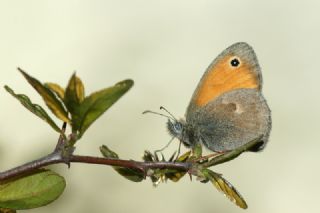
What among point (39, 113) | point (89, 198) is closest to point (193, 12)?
point (89, 198)

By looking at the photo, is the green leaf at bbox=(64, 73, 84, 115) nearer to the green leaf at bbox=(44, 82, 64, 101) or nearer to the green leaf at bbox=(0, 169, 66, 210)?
the green leaf at bbox=(44, 82, 64, 101)

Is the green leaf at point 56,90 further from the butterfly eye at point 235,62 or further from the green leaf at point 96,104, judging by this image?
the butterfly eye at point 235,62

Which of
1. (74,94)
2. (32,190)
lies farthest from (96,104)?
(32,190)

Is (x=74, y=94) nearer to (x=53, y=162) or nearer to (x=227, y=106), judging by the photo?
(x=53, y=162)

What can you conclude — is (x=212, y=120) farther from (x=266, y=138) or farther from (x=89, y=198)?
(x=89, y=198)

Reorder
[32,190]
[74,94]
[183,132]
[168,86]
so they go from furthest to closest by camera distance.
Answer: [168,86] < [183,132] < [32,190] < [74,94]

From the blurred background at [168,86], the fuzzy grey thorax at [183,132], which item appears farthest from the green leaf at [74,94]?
the blurred background at [168,86]
